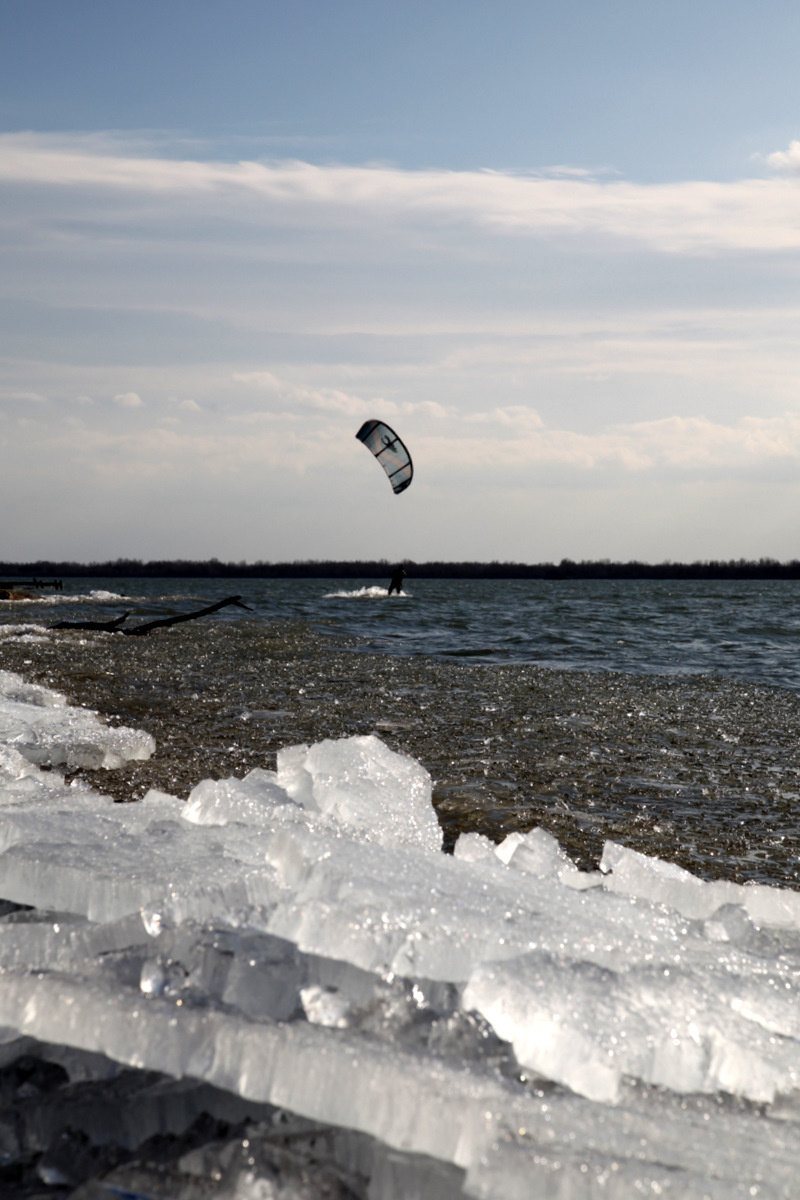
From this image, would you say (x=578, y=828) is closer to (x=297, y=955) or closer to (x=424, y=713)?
(x=297, y=955)

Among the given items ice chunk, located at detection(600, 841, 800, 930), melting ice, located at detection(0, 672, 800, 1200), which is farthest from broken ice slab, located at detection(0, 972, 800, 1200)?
ice chunk, located at detection(600, 841, 800, 930)

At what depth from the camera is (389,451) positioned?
29.1 meters

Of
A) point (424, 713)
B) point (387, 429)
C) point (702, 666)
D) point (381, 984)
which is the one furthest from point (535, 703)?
point (387, 429)

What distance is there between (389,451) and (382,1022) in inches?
1093

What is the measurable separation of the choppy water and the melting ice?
6.33 feet

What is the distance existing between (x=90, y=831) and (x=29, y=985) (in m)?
1.03

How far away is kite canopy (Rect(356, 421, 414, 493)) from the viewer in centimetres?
2853

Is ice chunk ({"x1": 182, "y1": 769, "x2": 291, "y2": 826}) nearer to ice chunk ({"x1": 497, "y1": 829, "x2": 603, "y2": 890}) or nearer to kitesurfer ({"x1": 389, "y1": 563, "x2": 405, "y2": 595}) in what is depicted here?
ice chunk ({"x1": 497, "y1": 829, "x2": 603, "y2": 890})

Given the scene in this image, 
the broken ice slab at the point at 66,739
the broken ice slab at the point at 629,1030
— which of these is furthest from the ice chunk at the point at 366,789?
the broken ice slab at the point at 66,739

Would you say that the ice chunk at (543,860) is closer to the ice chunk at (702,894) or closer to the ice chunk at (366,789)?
the ice chunk at (702,894)

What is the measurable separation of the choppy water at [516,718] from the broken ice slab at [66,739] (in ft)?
0.59

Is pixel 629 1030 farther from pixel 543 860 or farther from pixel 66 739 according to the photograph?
pixel 66 739

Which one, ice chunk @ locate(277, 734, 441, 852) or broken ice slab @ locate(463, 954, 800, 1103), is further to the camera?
ice chunk @ locate(277, 734, 441, 852)

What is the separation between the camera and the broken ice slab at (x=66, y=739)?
5.69 m
